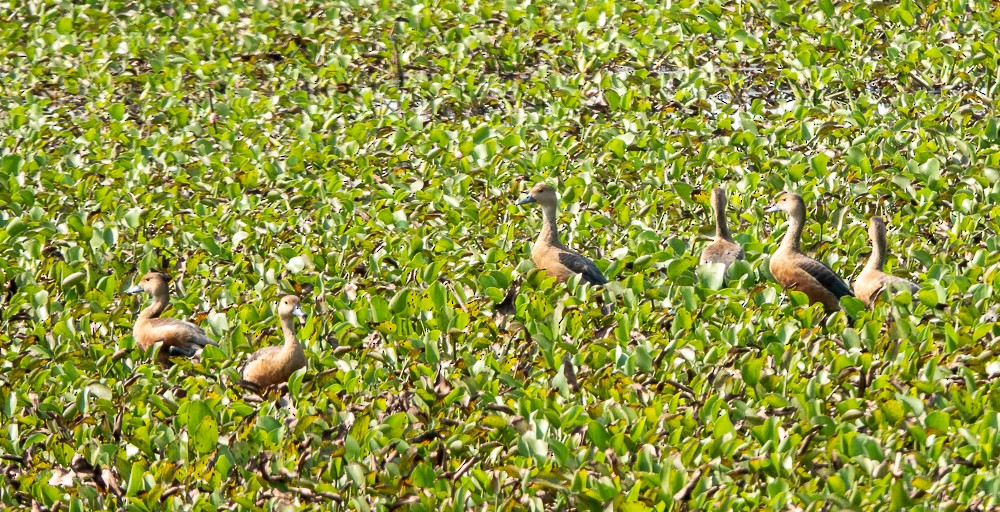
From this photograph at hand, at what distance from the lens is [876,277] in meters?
7.79

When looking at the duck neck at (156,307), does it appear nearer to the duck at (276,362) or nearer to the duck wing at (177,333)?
the duck wing at (177,333)

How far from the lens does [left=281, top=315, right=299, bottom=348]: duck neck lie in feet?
24.3

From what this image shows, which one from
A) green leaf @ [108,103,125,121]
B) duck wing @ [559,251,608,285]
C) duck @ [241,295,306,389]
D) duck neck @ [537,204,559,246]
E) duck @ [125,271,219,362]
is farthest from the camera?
green leaf @ [108,103,125,121]

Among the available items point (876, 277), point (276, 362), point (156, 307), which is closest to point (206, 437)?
point (276, 362)

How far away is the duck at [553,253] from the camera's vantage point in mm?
8297

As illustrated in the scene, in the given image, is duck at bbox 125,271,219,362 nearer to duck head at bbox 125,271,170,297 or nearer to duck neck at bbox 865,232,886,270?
duck head at bbox 125,271,170,297

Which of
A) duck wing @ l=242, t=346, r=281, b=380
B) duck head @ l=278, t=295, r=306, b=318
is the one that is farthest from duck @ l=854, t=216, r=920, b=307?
duck wing @ l=242, t=346, r=281, b=380

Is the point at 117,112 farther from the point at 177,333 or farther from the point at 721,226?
the point at 721,226

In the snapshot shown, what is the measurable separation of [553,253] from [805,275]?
4.84ft

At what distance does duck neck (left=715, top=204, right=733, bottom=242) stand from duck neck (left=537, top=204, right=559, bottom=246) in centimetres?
96

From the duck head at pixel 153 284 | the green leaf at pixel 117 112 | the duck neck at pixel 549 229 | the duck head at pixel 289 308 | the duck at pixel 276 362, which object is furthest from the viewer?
the green leaf at pixel 117 112

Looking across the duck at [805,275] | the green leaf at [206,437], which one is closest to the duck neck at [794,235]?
the duck at [805,275]

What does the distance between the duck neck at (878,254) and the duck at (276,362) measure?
3.13 metres

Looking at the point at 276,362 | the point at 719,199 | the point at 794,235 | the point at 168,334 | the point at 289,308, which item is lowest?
the point at 168,334
